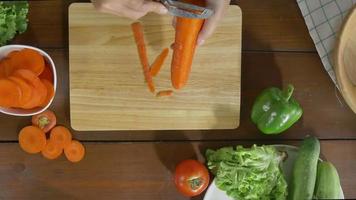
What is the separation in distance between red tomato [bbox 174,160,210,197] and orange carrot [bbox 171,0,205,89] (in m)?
0.18

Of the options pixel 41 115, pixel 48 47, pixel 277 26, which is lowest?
pixel 41 115

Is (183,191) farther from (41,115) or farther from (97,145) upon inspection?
(41,115)

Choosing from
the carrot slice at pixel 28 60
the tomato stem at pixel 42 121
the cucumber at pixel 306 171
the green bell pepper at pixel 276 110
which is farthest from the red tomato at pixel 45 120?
the cucumber at pixel 306 171

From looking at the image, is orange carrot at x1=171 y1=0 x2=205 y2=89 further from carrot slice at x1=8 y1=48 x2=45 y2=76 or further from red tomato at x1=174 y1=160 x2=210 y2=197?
carrot slice at x1=8 y1=48 x2=45 y2=76

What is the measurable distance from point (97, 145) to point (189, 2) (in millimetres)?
404

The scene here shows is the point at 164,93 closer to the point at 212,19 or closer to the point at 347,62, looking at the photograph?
the point at 212,19

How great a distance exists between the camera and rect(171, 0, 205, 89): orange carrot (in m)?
0.98

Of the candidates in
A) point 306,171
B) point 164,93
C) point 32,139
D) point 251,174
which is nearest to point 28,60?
point 32,139

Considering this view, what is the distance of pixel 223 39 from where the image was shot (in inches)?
42.9

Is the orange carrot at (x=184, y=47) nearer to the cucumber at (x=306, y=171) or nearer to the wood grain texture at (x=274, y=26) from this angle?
the wood grain texture at (x=274, y=26)

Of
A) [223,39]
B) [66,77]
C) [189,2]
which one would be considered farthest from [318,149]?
[66,77]

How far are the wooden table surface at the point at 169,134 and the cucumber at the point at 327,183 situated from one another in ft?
0.26

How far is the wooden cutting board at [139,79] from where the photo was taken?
1074 millimetres

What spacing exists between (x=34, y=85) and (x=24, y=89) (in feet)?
0.08
